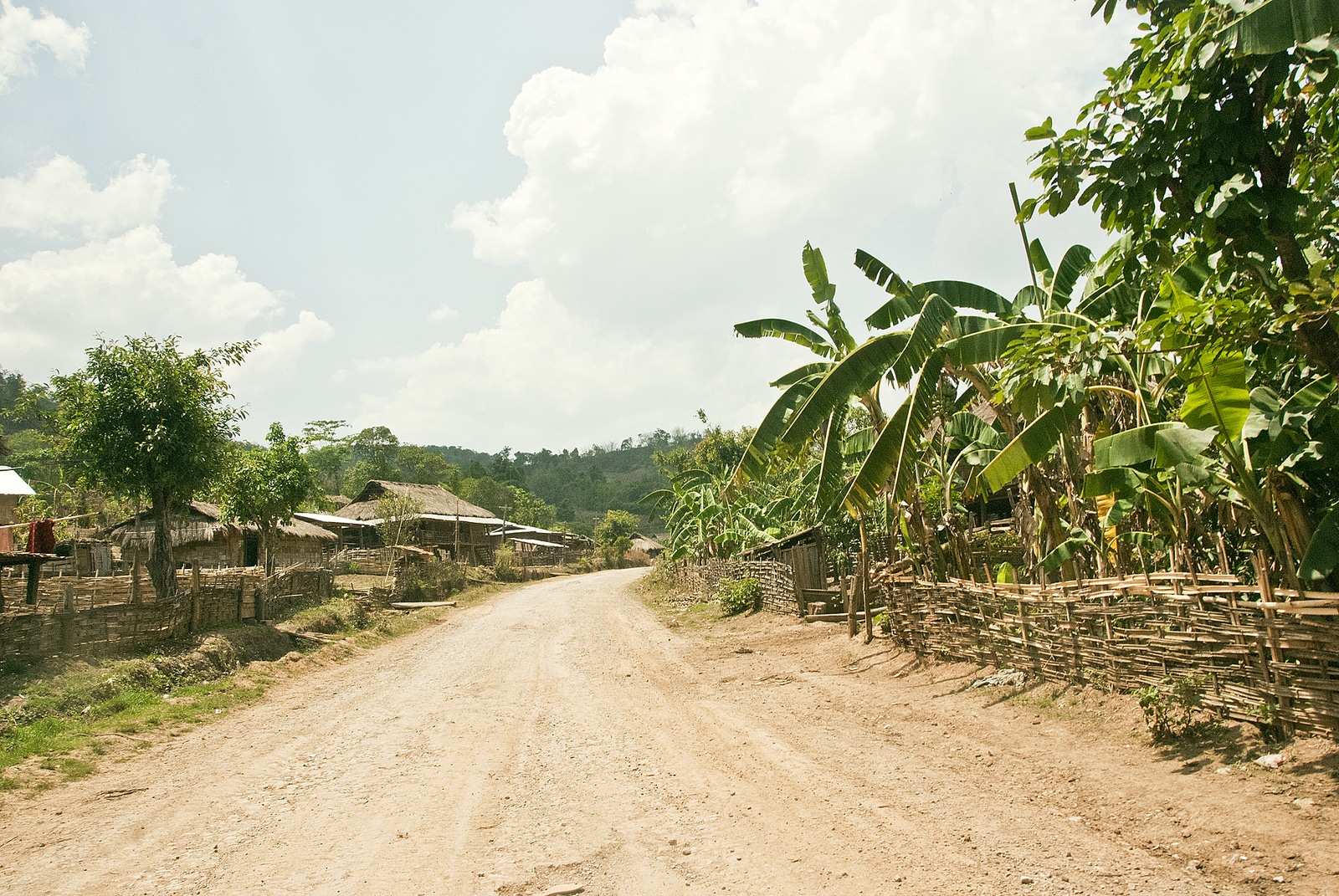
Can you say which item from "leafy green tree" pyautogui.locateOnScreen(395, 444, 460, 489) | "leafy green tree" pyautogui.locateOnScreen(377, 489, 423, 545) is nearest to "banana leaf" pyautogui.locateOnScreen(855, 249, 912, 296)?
"leafy green tree" pyautogui.locateOnScreen(377, 489, 423, 545)

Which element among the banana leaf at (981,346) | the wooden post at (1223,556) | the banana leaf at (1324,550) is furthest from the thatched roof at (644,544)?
the banana leaf at (1324,550)

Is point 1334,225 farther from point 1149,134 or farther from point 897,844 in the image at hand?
point 897,844

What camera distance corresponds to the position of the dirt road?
13.4 ft

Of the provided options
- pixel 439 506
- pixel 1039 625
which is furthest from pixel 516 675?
pixel 439 506

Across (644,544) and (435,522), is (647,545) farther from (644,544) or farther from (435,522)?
(435,522)

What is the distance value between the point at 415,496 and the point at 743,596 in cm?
2578

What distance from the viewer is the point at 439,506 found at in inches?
1645

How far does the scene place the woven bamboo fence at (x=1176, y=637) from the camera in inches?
192

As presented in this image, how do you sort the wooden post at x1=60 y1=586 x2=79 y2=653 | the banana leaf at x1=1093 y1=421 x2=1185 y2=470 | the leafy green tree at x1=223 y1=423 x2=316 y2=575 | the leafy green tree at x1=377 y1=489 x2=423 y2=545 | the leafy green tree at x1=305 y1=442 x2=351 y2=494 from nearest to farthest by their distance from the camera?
the banana leaf at x1=1093 y1=421 x2=1185 y2=470 < the wooden post at x1=60 y1=586 x2=79 y2=653 < the leafy green tree at x1=223 y1=423 x2=316 y2=575 < the leafy green tree at x1=377 y1=489 x2=423 y2=545 < the leafy green tree at x1=305 y1=442 x2=351 y2=494

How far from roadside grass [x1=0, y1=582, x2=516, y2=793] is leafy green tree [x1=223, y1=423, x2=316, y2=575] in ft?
24.7

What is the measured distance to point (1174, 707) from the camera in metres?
5.84

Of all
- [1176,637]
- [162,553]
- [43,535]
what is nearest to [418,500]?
[162,553]

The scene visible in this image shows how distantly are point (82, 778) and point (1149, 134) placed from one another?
10.1 meters

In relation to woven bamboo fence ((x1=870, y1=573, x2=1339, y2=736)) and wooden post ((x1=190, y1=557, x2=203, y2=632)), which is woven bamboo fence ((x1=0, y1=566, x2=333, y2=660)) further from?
woven bamboo fence ((x1=870, y1=573, x2=1339, y2=736))
